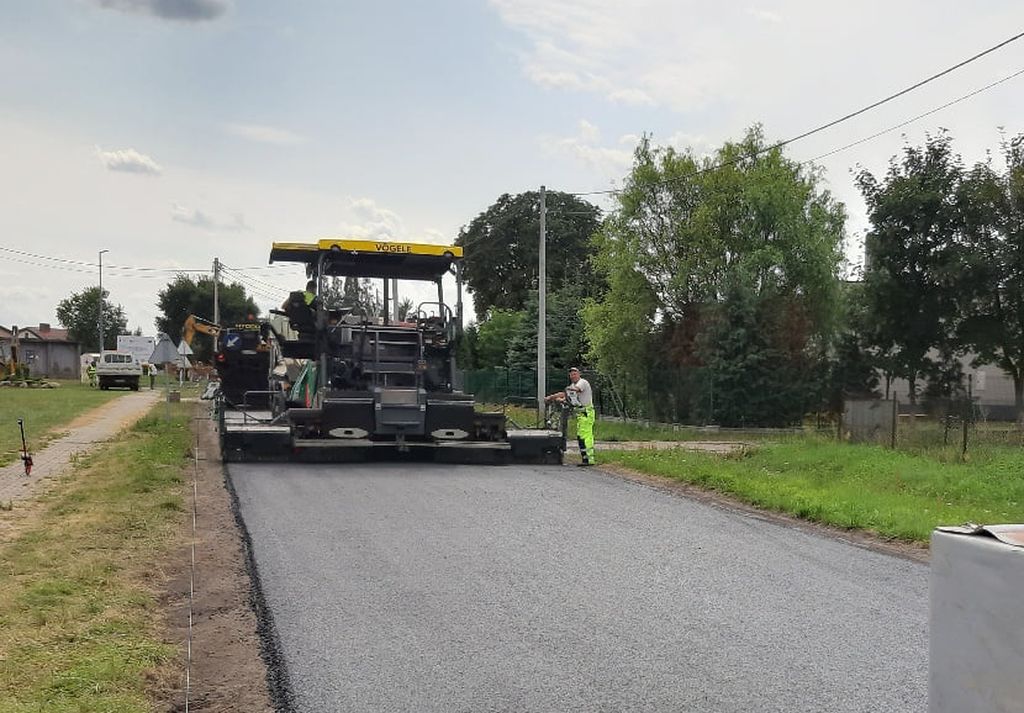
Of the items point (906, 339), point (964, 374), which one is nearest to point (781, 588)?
point (906, 339)

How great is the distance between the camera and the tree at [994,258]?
2298 centimetres

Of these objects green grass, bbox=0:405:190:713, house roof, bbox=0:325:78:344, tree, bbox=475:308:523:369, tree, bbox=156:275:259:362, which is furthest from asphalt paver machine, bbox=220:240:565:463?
house roof, bbox=0:325:78:344

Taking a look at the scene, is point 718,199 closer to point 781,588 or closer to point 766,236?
point 766,236

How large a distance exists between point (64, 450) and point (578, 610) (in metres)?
14.9

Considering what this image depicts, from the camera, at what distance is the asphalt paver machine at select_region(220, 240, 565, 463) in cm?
1528

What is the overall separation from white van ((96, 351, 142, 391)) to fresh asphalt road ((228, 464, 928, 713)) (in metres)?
51.7

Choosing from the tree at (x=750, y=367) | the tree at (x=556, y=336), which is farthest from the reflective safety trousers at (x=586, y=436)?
the tree at (x=556, y=336)

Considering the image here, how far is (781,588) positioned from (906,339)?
1908 cm

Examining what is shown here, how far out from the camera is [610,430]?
88.6ft

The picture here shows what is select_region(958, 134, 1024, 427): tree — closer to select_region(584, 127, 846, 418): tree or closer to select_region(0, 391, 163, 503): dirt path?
select_region(584, 127, 846, 418): tree

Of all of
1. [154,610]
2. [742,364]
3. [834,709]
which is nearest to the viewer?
[834,709]

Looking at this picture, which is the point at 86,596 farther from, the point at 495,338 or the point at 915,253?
the point at 495,338

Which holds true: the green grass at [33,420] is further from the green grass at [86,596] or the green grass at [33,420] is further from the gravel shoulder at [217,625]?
the gravel shoulder at [217,625]

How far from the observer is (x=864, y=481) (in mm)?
14352
